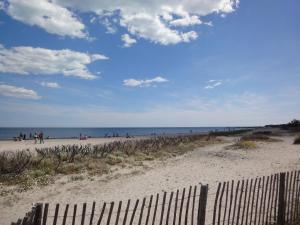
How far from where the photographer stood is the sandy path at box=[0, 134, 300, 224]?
1245cm

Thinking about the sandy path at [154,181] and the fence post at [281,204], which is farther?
the sandy path at [154,181]

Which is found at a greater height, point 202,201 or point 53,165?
point 202,201

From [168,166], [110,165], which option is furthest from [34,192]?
[168,166]

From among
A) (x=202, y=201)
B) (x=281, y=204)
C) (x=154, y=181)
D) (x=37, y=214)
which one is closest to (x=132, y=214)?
(x=202, y=201)

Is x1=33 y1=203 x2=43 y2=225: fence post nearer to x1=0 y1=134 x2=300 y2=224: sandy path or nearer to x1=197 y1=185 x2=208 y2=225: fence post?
x1=197 y1=185 x2=208 y2=225: fence post

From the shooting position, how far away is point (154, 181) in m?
15.5

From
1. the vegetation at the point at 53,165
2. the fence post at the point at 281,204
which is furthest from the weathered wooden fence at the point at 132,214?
the vegetation at the point at 53,165

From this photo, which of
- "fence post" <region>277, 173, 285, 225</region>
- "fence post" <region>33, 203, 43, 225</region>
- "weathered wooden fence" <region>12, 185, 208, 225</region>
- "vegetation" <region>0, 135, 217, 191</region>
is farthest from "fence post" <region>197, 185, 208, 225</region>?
"vegetation" <region>0, 135, 217, 191</region>

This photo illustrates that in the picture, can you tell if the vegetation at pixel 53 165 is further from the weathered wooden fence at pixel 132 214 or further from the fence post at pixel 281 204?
the fence post at pixel 281 204

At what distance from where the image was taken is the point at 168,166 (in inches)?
806

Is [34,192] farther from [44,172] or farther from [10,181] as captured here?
[44,172]

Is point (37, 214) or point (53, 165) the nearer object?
point (37, 214)

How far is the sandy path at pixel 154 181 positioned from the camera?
12453 mm

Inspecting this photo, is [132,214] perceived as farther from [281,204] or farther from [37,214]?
[281,204]
